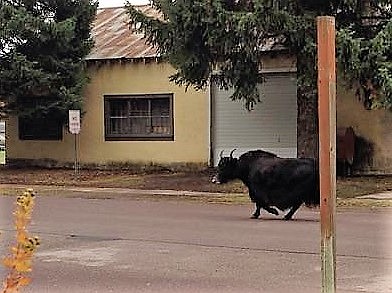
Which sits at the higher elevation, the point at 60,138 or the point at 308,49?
the point at 308,49

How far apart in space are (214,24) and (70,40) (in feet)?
32.3

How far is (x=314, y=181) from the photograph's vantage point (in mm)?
15914

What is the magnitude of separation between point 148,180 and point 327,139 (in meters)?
21.9

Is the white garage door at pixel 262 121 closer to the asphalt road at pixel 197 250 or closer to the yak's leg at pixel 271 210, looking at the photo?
the asphalt road at pixel 197 250

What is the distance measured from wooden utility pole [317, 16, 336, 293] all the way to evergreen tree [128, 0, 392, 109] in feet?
49.0

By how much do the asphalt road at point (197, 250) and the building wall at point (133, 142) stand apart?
10927 millimetres

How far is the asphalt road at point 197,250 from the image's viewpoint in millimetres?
9961

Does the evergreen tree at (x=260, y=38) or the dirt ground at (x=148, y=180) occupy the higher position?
the evergreen tree at (x=260, y=38)

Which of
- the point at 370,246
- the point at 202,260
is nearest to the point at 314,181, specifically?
the point at 370,246

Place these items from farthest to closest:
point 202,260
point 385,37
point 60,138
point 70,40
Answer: point 60,138
point 70,40
point 385,37
point 202,260

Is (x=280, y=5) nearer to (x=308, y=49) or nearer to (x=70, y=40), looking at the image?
(x=308, y=49)

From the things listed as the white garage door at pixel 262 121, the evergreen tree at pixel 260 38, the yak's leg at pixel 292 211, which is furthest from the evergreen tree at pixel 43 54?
the yak's leg at pixel 292 211

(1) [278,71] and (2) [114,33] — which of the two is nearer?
(1) [278,71]

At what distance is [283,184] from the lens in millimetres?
16094
